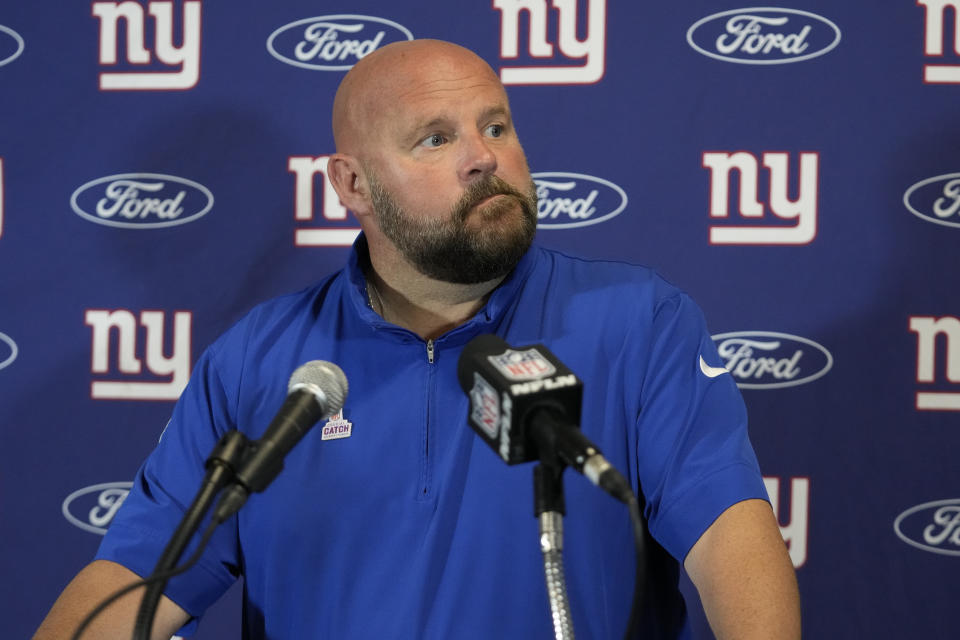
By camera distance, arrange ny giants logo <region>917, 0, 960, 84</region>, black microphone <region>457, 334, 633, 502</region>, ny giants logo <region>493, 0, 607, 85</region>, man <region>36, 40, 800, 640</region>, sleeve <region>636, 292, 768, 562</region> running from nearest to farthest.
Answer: black microphone <region>457, 334, 633, 502</region> → sleeve <region>636, 292, 768, 562</region> → man <region>36, 40, 800, 640</region> → ny giants logo <region>917, 0, 960, 84</region> → ny giants logo <region>493, 0, 607, 85</region>

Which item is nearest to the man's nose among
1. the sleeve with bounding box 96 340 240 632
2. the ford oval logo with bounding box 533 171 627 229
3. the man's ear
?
the man's ear

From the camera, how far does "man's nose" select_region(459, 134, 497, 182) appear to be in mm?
1400

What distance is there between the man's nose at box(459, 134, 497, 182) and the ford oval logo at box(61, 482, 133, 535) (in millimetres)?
1191

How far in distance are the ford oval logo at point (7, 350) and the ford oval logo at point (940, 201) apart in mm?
1909

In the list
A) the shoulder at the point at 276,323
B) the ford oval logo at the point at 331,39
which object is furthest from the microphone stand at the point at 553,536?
the ford oval logo at the point at 331,39

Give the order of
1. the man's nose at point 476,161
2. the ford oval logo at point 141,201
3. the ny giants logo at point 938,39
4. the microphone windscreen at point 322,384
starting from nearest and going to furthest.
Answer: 1. the microphone windscreen at point 322,384
2. the man's nose at point 476,161
3. the ny giants logo at point 938,39
4. the ford oval logo at point 141,201

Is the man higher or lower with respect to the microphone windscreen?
lower

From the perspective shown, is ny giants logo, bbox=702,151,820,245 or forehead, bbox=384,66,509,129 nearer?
forehead, bbox=384,66,509,129

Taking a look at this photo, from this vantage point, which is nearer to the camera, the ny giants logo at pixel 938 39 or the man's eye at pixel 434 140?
the man's eye at pixel 434 140

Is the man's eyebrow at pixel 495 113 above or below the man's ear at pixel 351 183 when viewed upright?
above

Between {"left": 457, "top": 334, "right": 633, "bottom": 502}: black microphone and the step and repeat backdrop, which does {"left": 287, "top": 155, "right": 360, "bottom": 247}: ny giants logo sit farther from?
{"left": 457, "top": 334, "right": 633, "bottom": 502}: black microphone

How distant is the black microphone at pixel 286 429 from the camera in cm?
75

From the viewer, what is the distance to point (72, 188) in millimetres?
2146

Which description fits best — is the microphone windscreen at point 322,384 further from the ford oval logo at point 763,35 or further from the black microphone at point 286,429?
the ford oval logo at point 763,35
